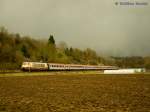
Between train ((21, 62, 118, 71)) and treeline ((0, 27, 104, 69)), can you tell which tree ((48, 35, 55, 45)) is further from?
train ((21, 62, 118, 71))

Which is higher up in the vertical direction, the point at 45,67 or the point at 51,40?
the point at 51,40

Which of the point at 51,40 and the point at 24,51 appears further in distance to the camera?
→ the point at 51,40

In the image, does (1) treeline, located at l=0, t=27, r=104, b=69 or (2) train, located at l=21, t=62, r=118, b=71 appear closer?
(2) train, located at l=21, t=62, r=118, b=71

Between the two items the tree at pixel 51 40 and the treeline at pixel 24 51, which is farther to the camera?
the tree at pixel 51 40

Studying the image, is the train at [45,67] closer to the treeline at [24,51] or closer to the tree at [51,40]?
the treeline at [24,51]

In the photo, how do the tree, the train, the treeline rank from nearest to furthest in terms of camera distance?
the train, the treeline, the tree

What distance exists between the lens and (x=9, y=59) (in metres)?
111

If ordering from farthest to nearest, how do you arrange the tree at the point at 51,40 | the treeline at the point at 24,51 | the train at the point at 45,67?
1. the tree at the point at 51,40
2. the treeline at the point at 24,51
3. the train at the point at 45,67

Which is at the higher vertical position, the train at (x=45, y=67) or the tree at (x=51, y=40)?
the tree at (x=51, y=40)

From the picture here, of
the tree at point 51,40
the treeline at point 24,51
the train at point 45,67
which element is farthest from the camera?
the tree at point 51,40

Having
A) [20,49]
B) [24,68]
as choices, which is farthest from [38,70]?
[20,49]

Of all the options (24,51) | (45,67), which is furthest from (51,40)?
(45,67)

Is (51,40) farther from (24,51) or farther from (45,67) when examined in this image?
(45,67)

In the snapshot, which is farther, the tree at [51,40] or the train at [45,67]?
the tree at [51,40]
